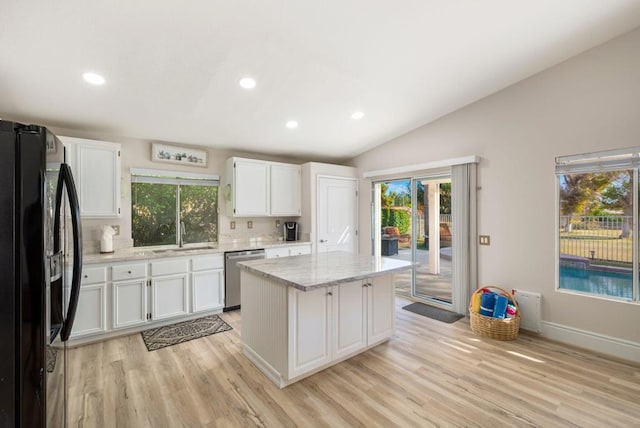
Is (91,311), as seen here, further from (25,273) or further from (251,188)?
(25,273)

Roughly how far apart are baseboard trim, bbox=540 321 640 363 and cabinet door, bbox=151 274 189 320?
13.5 ft

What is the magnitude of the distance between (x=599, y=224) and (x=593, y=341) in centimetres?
116

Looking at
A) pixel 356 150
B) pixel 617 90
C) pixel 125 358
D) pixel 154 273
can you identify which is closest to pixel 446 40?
pixel 617 90

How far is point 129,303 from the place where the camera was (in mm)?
3342

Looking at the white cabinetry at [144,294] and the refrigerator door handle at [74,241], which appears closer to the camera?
the refrigerator door handle at [74,241]

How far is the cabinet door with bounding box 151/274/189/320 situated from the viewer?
11.5 ft

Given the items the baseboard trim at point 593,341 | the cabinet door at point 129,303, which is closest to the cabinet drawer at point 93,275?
the cabinet door at point 129,303

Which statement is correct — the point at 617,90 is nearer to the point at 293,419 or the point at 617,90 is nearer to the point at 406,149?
the point at 406,149

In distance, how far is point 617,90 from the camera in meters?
2.88

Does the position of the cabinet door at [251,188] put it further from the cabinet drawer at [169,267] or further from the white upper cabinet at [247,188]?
the cabinet drawer at [169,267]

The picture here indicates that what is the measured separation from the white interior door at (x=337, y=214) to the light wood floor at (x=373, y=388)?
2.27m

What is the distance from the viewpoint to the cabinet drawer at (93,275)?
3072 mm

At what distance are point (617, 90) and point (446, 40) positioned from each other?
5.80 feet

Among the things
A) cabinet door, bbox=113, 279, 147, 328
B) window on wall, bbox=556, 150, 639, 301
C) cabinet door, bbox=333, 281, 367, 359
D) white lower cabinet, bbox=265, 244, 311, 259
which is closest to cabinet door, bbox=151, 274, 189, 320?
cabinet door, bbox=113, 279, 147, 328
